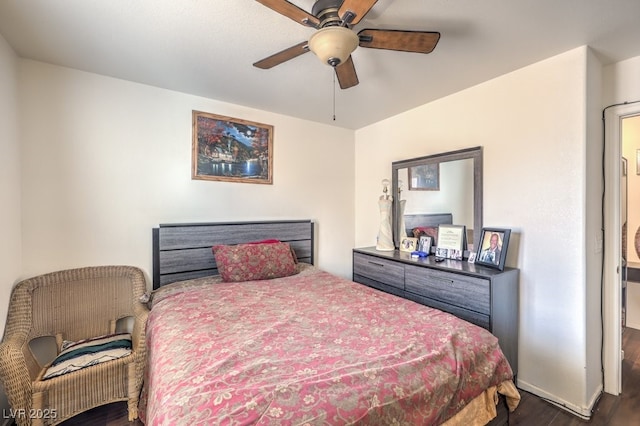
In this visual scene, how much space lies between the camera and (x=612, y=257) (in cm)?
206

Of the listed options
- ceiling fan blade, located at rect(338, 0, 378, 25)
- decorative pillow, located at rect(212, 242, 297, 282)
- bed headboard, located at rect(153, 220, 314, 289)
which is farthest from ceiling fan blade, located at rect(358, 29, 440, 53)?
bed headboard, located at rect(153, 220, 314, 289)

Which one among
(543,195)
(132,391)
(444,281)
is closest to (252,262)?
(132,391)

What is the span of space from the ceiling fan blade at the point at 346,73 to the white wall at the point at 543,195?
1334mm

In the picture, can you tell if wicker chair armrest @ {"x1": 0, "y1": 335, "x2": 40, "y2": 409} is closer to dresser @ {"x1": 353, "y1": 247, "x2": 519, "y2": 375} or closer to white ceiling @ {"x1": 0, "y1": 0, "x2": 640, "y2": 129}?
white ceiling @ {"x1": 0, "y1": 0, "x2": 640, "y2": 129}

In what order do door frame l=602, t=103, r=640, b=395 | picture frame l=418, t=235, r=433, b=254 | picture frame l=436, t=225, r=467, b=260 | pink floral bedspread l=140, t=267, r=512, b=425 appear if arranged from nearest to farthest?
pink floral bedspread l=140, t=267, r=512, b=425 < door frame l=602, t=103, r=640, b=395 < picture frame l=436, t=225, r=467, b=260 < picture frame l=418, t=235, r=433, b=254

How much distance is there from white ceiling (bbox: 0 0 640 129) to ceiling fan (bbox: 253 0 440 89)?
223 mm

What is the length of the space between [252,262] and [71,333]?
4.47ft

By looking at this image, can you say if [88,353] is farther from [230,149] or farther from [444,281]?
[444,281]

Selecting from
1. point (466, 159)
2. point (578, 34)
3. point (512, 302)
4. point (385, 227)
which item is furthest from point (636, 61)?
point (385, 227)

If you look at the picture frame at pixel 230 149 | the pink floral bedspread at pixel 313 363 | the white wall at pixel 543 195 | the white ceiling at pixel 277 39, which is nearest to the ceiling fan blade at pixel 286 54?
the white ceiling at pixel 277 39

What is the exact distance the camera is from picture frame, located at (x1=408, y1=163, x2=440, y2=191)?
282 centimetres

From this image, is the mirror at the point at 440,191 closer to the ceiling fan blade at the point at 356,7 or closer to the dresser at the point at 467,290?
the dresser at the point at 467,290

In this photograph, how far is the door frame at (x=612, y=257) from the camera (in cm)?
204

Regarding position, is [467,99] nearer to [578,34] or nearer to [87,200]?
[578,34]
